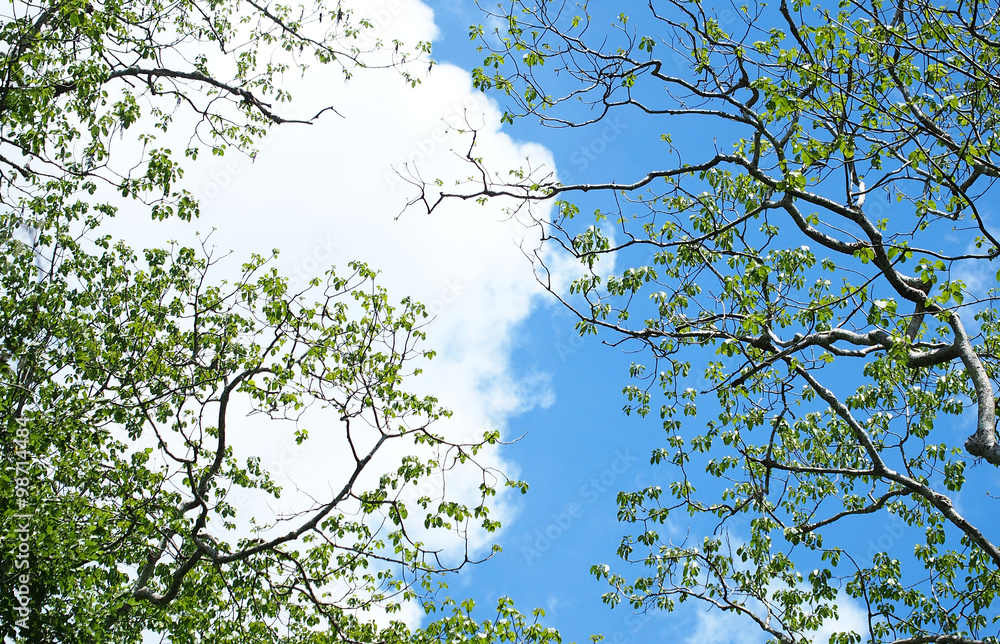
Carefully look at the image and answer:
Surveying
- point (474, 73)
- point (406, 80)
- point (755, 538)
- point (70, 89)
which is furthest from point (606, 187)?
point (70, 89)

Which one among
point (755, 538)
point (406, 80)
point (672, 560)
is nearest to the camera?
point (755, 538)

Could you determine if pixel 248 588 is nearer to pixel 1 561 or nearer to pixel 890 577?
pixel 1 561

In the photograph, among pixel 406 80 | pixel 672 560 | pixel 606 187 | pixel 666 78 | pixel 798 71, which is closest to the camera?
pixel 798 71

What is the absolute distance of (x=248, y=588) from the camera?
9.77 meters

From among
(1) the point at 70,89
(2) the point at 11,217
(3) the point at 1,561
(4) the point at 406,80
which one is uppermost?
(4) the point at 406,80

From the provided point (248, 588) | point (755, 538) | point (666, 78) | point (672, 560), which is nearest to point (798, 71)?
point (666, 78)

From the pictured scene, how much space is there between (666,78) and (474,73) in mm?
2187

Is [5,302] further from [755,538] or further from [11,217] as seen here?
[755,538]

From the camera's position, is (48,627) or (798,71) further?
(48,627)

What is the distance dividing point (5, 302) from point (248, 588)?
15.9 feet

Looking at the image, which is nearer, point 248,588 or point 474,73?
point 474,73

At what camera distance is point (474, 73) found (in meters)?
8.58

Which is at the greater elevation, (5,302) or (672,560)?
(5,302)

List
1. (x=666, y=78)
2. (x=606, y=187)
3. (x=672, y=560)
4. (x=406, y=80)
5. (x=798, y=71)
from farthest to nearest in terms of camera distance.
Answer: (x=406, y=80)
(x=672, y=560)
(x=666, y=78)
(x=606, y=187)
(x=798, y=71)
